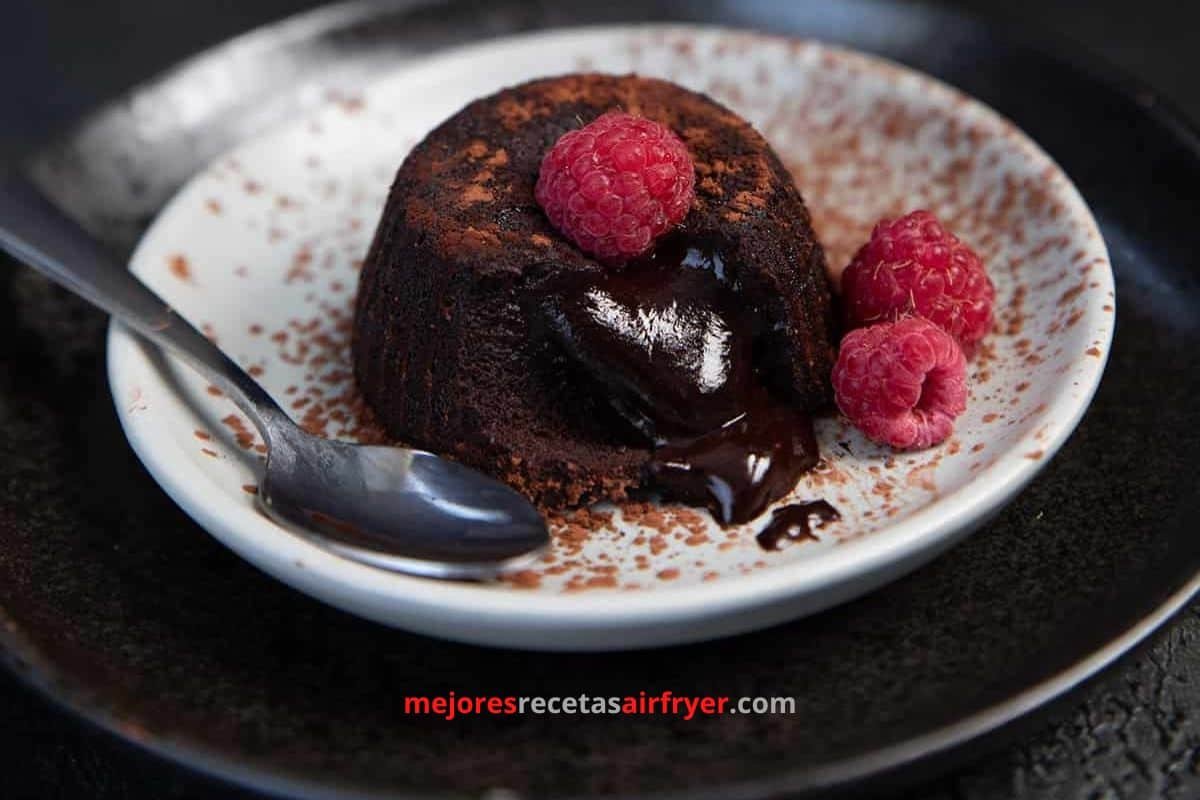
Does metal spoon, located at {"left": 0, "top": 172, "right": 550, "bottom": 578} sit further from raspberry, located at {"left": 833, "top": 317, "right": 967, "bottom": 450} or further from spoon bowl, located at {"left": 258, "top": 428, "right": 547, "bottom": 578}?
raspberry, located at {"left": 833, "top": 317, "right": 967, "bottom": 450}

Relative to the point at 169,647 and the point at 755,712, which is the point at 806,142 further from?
the point at 169,647

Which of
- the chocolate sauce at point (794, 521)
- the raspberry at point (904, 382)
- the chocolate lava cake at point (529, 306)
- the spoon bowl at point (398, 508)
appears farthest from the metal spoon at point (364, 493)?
the raspberry at point (904, 382)

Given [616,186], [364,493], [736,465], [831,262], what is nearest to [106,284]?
[364,493]

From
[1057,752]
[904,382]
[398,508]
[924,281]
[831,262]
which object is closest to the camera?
[1057,752]

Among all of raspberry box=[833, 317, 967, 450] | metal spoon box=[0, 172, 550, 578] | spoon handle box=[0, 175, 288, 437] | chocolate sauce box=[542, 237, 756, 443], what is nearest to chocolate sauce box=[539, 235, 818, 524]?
chocolate sauce box=[542, 237, 756, 443]

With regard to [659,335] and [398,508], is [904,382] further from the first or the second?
[398,508]
